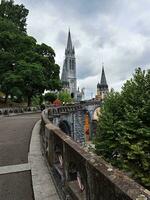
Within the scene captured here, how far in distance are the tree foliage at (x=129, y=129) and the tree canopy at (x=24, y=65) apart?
2491 centimetres

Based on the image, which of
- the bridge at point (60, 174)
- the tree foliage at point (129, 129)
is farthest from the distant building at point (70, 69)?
the bridge at point (60, 174)

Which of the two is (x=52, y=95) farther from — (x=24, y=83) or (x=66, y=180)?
(x=66, y=180)

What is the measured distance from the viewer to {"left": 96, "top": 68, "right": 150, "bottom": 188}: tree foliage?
10680 millimetres

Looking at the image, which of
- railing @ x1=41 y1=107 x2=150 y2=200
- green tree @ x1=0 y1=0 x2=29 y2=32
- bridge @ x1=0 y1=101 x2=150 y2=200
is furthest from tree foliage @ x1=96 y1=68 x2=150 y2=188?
green tree @ x1=0 y1=0 x2=29 y2=32

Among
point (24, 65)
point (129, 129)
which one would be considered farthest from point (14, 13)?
point (129, 129)

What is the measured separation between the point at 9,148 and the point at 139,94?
7.15 meters

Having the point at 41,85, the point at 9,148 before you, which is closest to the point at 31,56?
the point at 41,85

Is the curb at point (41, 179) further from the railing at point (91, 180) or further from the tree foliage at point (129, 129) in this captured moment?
the tree foliage at point (129, 129)

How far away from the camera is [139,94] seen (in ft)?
43.1

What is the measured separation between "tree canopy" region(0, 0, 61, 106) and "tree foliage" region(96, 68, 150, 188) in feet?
81.7

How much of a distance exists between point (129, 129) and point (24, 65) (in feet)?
96.4

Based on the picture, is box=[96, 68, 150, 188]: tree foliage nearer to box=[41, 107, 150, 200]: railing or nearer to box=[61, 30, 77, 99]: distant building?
box=[41, 107, 150, 200]: railing

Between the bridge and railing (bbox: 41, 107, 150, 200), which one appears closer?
railing (bbox: 41, 107, 150, 200)

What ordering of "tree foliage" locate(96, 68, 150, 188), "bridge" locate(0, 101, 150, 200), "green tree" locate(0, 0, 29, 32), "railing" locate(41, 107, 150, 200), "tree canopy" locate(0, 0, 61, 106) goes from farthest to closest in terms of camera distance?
"green tree" locate(0, 0, 29, 32) → "tree canopy" locate(0, 0, 61, 106) → "tree foliage" locate(96, 68, 150, 188) → "bridge" locate(0, 101, 150, 200) → "railing" locate(41, 107, 150, 200)
